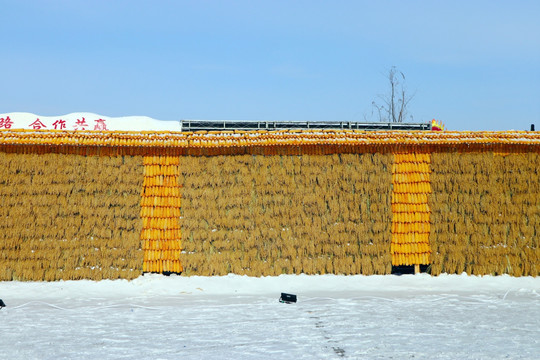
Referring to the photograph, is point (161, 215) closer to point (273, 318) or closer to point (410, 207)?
point (273, 318)

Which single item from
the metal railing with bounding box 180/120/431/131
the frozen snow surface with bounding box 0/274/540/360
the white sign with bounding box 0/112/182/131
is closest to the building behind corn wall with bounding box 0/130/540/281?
the frozen snow surface with bounding box 0/274/540/360

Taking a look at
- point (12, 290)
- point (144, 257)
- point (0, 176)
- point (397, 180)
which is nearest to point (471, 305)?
point (397, 180)

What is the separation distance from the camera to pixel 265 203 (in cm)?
1091

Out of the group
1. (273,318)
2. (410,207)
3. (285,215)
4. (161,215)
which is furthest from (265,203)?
(273,318)

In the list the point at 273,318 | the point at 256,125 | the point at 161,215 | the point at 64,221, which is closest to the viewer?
the point at 273,318

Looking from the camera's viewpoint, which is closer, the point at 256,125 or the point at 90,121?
the point at 256,125

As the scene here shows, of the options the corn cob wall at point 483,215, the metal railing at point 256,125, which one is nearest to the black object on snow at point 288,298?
the corn cob wall at point 483,215

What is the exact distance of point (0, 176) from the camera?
35.3ft

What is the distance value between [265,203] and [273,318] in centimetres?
306

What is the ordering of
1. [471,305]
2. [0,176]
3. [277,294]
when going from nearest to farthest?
[471,305] → [277,294] → [0,176]

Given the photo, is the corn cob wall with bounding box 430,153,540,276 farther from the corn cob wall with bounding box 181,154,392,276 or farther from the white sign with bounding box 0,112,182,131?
the white sign with bounding box 0,112,182,131

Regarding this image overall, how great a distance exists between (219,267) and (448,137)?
4825mm

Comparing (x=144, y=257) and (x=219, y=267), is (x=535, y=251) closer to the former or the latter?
(x=219, y=267)

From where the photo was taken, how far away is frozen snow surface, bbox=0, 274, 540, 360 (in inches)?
264
